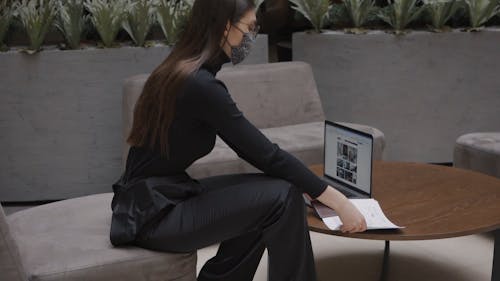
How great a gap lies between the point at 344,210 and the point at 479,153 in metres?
1.45

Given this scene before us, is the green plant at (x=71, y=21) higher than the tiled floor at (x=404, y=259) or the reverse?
higher

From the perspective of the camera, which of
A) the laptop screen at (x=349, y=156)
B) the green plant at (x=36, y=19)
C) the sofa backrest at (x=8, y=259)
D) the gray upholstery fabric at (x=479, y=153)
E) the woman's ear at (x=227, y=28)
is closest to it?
the sofa backrest at (x=8, y=259)

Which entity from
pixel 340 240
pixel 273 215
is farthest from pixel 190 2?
pixel 273 215

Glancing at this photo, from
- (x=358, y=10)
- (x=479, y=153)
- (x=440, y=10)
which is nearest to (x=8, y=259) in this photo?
(x=479, y=153)

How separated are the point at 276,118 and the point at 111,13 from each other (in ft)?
3.55

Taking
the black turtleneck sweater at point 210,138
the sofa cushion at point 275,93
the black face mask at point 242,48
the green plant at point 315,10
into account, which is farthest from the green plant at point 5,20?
the black face mask at point 242,48

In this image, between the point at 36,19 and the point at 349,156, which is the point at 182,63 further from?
the point at 36,19

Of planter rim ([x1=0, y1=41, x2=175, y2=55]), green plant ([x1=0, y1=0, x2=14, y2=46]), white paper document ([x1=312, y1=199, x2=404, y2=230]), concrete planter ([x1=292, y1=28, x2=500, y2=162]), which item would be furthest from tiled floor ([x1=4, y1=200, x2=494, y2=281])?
green plant ([x1=0, y1=0, x2=14, y2=46])

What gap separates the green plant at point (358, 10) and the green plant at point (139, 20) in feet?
3.94

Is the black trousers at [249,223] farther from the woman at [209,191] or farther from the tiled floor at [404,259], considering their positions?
the tiled floor at [404,259]

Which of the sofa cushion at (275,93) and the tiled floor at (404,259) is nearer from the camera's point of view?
the tiled floor at (404,259)

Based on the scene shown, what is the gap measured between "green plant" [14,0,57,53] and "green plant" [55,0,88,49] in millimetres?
58

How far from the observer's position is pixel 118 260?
92.1 inches

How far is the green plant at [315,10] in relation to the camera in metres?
4.52
